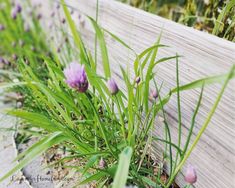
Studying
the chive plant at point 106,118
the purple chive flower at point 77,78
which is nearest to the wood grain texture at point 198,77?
the chive plant at point 106,118

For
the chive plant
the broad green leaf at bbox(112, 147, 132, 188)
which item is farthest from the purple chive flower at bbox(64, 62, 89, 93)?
the broad green leaf at bbox(112, 147, 132, 188)

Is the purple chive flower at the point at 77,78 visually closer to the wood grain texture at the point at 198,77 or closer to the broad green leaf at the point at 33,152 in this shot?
the broad green leaf at the point at 33,152

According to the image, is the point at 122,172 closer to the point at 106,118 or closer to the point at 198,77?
the point at 198,77

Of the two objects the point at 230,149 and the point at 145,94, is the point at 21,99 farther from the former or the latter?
the point at 230,149

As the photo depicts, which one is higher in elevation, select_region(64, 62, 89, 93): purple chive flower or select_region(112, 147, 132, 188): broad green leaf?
select_region(64, 62, 89, 93): purple chive flower

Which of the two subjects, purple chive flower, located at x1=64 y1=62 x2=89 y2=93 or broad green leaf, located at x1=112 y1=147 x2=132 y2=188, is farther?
purple chive flower, located at x1=64 y1=62 x2=89 y2=93

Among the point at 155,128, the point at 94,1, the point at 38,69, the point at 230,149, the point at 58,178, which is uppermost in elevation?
the point at 94,1

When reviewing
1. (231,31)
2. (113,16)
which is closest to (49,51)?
(113,16)

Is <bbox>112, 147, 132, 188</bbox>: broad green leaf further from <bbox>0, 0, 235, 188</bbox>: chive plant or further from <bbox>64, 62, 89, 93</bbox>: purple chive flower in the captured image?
<bbox>64, 62, 89, 93</bbox>: purple chive flower

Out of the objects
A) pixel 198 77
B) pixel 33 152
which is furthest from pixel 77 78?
pixel 198 77
